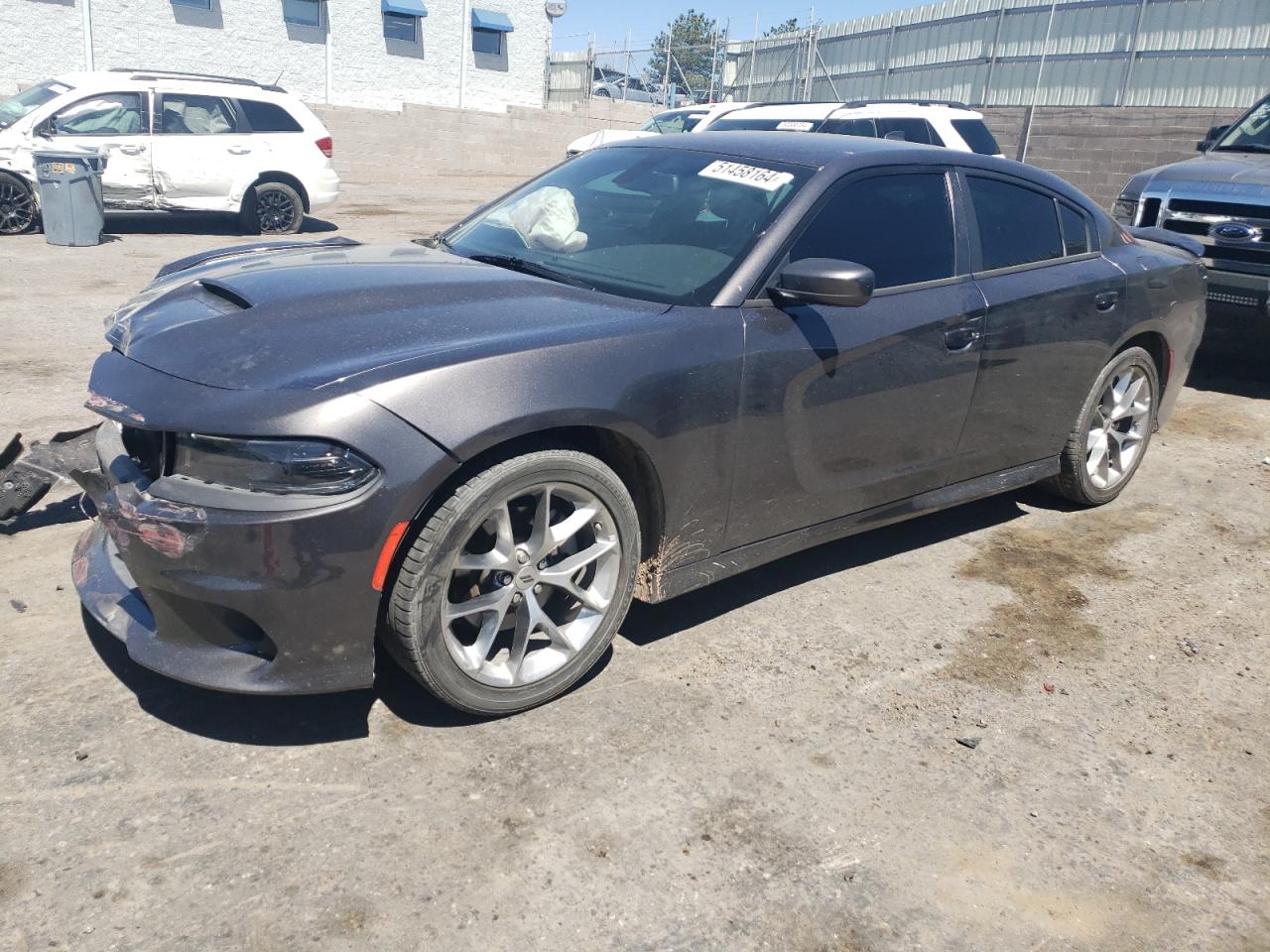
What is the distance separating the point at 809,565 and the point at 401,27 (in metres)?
28.7

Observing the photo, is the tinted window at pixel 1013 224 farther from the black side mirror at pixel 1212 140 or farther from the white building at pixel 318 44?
the white building at pixel 318 44

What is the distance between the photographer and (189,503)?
9.14ft

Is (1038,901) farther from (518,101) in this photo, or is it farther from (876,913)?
(518,101)

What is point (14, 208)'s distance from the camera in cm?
1251

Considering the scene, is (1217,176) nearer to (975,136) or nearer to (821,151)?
(975,136)

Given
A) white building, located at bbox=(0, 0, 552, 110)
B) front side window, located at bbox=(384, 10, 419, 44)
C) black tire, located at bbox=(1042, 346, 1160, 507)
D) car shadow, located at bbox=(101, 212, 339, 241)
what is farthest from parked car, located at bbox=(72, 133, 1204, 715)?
front side window, located at bbox=(384, 10, 419, 44)

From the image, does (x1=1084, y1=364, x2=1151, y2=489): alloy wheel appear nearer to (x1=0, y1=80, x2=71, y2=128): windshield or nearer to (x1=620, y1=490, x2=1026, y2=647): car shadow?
(x1=620, y1=490, x2=1026, y2=647): car shadow

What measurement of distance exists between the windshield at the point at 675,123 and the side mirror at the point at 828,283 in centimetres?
1258

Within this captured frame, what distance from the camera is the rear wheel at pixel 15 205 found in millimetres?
12358

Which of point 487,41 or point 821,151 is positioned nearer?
point 821,151

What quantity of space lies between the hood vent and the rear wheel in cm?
1071

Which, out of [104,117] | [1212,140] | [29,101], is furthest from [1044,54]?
[29,101]

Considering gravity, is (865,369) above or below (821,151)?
below

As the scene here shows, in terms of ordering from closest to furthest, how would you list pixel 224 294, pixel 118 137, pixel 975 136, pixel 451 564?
pixel 451 564 → pixel 224 294 → pixel 975 136 → pixel 118 137
